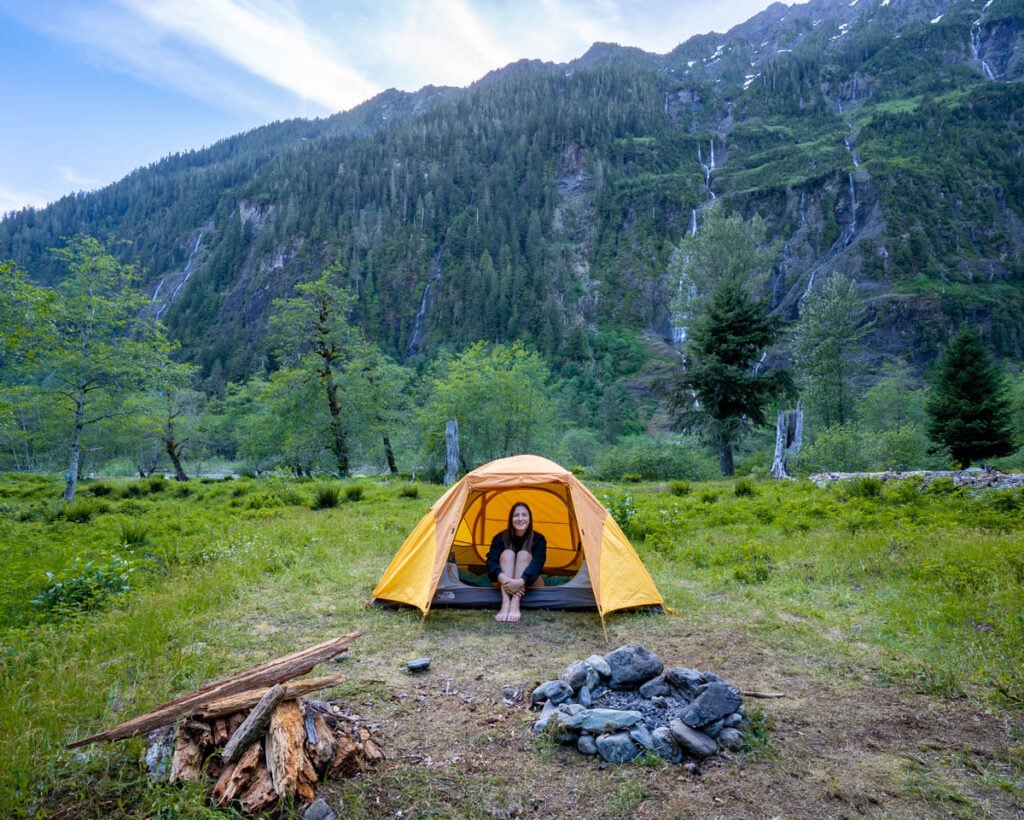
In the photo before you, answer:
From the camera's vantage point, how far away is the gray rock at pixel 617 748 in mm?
3428

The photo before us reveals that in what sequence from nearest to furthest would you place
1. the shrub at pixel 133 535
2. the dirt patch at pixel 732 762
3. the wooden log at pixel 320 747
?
the dirt patch at pixel 732 762, the wooden log at pixel 320 747, the shrub at pixel 133 535

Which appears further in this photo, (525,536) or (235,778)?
(525,536)

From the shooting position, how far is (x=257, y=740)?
3.15m

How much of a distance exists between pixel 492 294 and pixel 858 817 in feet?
275

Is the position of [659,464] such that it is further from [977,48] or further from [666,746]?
[977,48]

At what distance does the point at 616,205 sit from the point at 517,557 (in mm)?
99270

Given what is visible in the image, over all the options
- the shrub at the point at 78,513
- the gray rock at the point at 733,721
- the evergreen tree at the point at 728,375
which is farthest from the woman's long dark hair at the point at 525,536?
the evergreen tree at the point at 728,375

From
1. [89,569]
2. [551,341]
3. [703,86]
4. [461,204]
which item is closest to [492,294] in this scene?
[551,341]

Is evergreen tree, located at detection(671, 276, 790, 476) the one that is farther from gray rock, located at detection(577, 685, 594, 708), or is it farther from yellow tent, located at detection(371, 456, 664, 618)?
gray rock, located at detection(577, 685, 594, 708)

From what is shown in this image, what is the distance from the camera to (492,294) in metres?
84.1

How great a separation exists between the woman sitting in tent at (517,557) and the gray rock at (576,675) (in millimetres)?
2078

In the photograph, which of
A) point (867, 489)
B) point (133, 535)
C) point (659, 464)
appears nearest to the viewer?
point (133, 535)

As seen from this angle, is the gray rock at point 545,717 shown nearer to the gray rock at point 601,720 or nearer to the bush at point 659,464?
the gray rock at point 601,720

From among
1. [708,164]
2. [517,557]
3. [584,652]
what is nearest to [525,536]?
[517,557]
